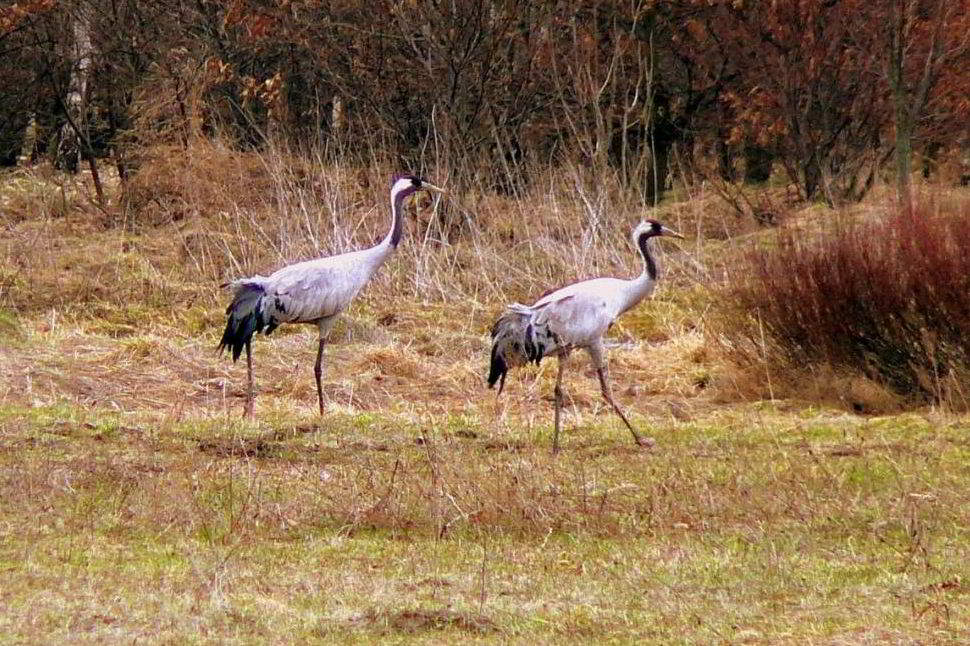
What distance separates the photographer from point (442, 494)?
25.8ft

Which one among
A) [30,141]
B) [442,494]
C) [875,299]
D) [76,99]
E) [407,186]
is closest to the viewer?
[442,494]

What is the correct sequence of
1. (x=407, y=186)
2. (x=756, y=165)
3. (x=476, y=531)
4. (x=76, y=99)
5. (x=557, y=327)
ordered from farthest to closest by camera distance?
(x=756, y=165), (x=76, y=99), (x=407, y=186), (x=557, y=327), (x=476, y=531)

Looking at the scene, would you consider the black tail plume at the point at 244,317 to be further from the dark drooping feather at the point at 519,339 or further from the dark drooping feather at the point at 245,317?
the dark drooping feather at the point at 519,339

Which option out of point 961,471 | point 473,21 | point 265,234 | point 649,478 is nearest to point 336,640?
point 649,478

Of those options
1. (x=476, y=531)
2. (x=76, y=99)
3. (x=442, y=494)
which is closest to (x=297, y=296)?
(x=442, y=494)

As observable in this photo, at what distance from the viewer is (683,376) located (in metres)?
13.1

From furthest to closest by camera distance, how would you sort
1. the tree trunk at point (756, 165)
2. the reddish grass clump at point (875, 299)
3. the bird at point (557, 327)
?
the tree trunk at point (756, 165), the reddish grass clump at point (875, 299), the bird at point (557, 327)

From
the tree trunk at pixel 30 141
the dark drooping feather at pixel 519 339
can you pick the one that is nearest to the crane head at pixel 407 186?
the dark drooping feather at pixel 519 339

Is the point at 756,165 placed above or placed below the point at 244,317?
above

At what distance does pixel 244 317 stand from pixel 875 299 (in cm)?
461

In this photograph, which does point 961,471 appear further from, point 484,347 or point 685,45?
point 685,45

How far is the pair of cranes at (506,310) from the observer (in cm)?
1070

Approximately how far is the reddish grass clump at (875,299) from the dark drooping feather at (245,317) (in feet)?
12.2

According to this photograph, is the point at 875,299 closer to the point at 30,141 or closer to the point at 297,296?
the point at 297,296
